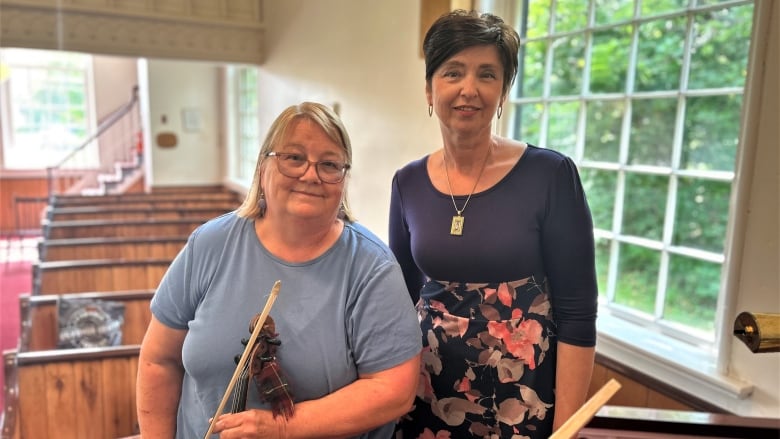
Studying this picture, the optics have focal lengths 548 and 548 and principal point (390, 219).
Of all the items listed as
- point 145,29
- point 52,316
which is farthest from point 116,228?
point 145,29

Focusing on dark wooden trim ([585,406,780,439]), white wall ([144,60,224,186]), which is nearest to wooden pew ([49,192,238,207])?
white wall ([144,60,224,186])

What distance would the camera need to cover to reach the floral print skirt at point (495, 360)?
1.12m

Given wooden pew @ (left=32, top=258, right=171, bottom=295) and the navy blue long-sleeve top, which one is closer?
the navy blue long-sleeve top

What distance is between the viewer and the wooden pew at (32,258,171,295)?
10.0 ft

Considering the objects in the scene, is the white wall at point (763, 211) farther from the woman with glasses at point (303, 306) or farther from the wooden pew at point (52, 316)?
the wooden pew at point (52, 316)

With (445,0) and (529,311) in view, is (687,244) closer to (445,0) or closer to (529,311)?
(529,311)

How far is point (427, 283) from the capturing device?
125 cm

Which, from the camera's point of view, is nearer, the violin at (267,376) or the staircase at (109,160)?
the violin at (267,376)

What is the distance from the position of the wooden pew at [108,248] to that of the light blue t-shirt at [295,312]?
2.87 metres

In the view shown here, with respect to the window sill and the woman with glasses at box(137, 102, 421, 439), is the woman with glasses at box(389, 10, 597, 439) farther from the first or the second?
the window sill

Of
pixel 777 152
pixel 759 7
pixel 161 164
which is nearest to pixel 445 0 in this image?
pixel 759 7

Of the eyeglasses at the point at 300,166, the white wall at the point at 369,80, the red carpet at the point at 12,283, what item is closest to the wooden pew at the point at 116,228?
the red carpet at the point at 12,283

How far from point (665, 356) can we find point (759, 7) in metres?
0.98

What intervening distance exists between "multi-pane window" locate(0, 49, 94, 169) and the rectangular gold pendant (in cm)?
978
